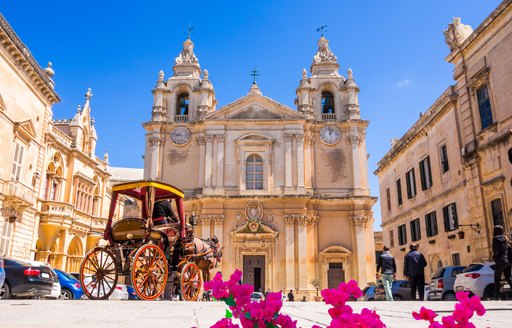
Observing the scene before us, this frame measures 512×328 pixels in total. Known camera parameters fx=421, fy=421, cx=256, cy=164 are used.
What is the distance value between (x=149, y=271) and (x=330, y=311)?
22.1 feet

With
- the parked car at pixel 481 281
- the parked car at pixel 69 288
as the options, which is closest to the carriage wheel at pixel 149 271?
the parked car at pixel 69 288

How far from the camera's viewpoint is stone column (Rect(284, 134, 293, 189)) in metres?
27.5

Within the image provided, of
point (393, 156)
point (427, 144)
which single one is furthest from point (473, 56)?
point (393, 156)

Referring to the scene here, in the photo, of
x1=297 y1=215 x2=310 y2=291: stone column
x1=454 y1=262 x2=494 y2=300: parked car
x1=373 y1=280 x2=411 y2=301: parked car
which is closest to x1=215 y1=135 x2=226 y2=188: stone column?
x1=297 y1=215 x2=310 y2=291: stone column

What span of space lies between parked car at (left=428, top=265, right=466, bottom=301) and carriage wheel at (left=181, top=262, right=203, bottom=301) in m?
8.78

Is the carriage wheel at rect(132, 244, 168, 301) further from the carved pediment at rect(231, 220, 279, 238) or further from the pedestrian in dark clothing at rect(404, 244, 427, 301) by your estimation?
the carved pediment at rect(231, 220, 279, 238)

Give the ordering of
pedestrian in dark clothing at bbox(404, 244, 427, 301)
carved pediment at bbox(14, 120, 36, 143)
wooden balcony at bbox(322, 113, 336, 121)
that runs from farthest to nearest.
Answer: wooden balcony at bbox(322, 113, 336, 121)
carved pediment at bbox(14, 120, 36, 143)
pedestrian in dark clothing at bbox(404, 244, 427, 301)

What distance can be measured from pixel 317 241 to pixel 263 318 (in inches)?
1026

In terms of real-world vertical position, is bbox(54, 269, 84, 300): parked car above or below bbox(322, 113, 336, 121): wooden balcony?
below

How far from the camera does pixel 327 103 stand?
30.8 m

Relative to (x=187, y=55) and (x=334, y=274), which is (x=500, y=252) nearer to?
(x=334, y=274)

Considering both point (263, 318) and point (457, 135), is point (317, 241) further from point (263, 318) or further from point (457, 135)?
point (263, 318)

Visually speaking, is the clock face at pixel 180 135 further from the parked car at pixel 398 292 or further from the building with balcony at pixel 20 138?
the parked car at pixel 398 292

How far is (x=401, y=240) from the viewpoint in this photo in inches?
1093
